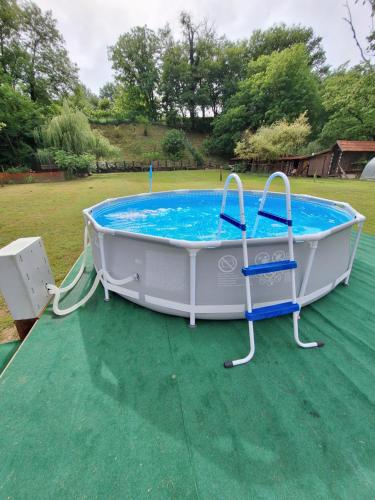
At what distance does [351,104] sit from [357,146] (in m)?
4.29

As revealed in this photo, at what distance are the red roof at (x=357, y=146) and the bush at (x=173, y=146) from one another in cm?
1768

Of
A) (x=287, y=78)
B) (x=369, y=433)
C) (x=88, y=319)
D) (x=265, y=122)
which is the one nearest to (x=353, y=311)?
(x=369, y=433)

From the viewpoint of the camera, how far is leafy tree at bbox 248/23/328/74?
3103cm

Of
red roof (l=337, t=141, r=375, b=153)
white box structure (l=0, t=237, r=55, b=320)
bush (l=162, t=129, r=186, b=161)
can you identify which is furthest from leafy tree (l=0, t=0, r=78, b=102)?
red roof (l=337, t=141, r=375, b=153)

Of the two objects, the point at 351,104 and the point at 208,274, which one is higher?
the point at 351,104

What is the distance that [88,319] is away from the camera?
2393 mm

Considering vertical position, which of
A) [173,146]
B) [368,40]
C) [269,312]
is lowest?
[269,312]

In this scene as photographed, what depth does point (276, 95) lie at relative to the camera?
25906 mm

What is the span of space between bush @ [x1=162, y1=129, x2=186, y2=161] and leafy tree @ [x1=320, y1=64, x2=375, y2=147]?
1620 centimetres

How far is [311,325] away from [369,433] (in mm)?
985

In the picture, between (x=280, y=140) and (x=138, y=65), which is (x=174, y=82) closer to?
(x=138, y=65)

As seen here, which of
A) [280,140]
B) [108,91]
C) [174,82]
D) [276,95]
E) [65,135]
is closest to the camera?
[65,135]

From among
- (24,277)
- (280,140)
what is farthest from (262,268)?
(280,140)

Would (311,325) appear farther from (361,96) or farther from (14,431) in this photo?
(361,96)
